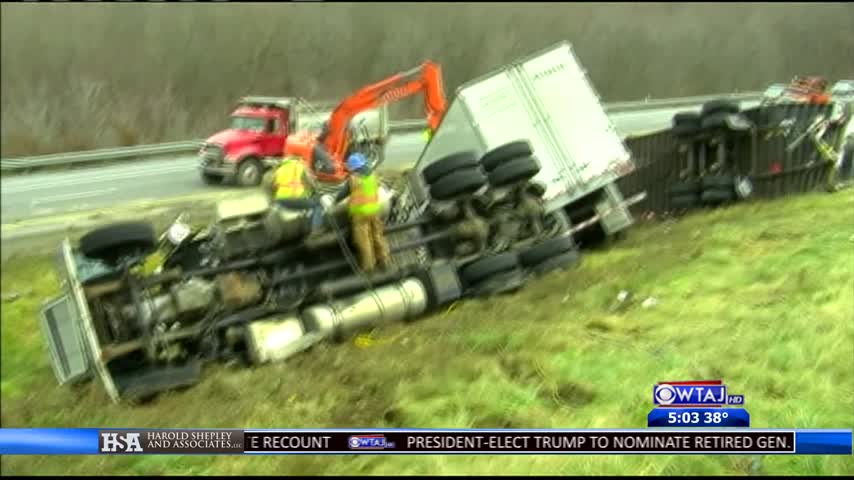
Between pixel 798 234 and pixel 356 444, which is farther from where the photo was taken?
pixel 798 234

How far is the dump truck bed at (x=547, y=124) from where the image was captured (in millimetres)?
7875

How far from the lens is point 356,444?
2.56m

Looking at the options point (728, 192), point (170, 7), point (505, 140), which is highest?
point (170, 7)

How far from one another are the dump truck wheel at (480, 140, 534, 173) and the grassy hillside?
0.64 m

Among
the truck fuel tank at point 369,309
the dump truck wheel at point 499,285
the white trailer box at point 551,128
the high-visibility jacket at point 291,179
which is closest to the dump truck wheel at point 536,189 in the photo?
the white trailer box at point 551,128

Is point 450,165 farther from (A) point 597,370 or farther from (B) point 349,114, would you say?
(B) point 349,114

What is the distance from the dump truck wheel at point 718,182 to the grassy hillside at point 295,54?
6.53 ft

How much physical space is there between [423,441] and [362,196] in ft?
13.0

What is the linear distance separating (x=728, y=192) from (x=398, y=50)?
2.98 meters

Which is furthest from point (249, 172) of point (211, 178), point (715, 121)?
point (715, 121)

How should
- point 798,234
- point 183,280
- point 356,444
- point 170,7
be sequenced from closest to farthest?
point 356,444, point 798,234, point 183,280, point 170,7

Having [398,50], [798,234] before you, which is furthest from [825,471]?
[398,50]

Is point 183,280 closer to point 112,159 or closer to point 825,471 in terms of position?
point 825,471

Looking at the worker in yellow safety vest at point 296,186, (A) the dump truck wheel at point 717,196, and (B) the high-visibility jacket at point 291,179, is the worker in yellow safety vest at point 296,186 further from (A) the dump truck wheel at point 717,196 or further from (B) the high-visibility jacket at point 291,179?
(A) the dump truck wheel at point 717,196
